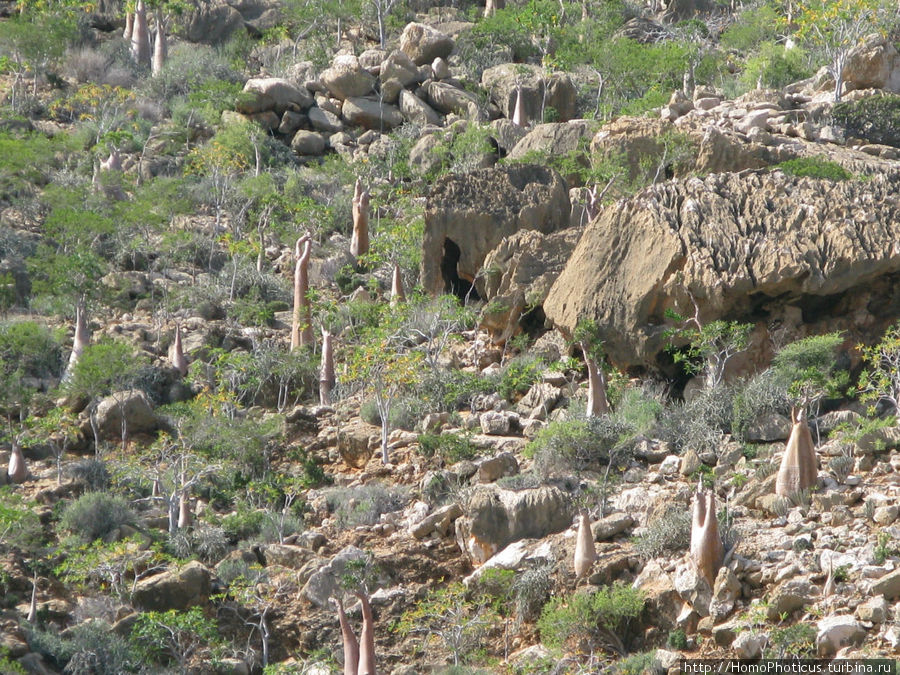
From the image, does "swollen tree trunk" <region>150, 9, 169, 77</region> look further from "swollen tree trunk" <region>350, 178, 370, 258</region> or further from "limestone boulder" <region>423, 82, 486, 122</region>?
"swollen tree trunk" <region>350, 178, 370, 258</region>

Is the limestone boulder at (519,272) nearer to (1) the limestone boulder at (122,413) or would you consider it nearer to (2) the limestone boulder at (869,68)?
(1) the limestone boulder at (122,413)

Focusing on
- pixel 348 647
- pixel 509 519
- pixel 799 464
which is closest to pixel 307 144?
pixel 509 519

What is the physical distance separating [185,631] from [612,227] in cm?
980

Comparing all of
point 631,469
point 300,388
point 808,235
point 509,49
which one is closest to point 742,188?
point 808,235

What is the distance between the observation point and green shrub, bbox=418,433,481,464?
21266mm

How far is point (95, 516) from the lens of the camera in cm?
2048

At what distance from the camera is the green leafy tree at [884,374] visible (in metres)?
20.3

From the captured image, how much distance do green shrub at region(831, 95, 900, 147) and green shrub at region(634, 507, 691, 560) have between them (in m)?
15.6

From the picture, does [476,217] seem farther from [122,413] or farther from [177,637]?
[177,637]

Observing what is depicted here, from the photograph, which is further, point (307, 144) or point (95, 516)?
point (307, 144)

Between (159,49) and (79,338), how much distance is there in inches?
732

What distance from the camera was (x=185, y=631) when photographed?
717 inches

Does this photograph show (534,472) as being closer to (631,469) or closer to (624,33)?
(631,469)

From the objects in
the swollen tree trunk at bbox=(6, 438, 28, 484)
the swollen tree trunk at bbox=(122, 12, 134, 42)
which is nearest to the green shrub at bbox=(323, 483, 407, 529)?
the swollen tree trunk at bbox=(6, 438, 28, 484)
